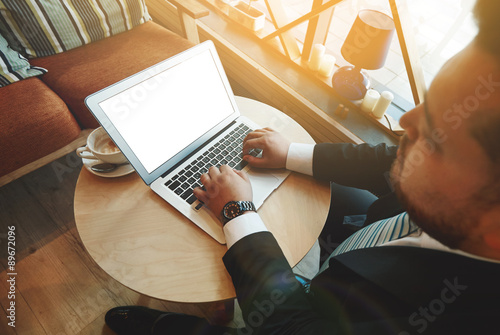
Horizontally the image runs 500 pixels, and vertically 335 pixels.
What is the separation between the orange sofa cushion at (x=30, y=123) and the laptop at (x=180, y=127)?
85 cm

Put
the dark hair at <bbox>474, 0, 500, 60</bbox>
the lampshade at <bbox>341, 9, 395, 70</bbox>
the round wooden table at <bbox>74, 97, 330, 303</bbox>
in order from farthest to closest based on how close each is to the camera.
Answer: the lampshade at <bbox>341, 9, 395, 70</bbox>
the round wooden table at <bbox>74, 97, 330, 303</bbox>
the dark hair at <bbox>474, 0, 500, 60</bbox>

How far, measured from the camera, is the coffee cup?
0.86m

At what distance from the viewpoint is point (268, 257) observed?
694 mm

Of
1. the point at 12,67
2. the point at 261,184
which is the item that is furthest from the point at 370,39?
the point at 12,67

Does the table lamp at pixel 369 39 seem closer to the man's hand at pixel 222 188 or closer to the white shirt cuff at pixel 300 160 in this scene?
the white shirt cuff at pixel 300 160

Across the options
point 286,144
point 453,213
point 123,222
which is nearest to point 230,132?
point 286,144

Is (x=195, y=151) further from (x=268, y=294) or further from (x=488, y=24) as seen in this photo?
(x=488, y=24)

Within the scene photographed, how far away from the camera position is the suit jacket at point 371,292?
47 centimetres

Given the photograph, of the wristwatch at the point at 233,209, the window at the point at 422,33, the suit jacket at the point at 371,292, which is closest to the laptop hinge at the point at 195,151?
the wristwatch at the point at 233,209

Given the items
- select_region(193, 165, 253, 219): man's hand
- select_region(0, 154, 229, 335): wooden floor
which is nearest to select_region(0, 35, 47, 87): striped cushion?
select_region(0, 154, 229, 335): wooden floor

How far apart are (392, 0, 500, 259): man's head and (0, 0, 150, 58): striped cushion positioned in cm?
178

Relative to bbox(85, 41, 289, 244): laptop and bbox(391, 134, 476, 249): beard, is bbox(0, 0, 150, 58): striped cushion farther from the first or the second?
bbox(391, 134, 476, 249): beard

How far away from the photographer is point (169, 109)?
0.87m

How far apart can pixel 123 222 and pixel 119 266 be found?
5.4 inches
